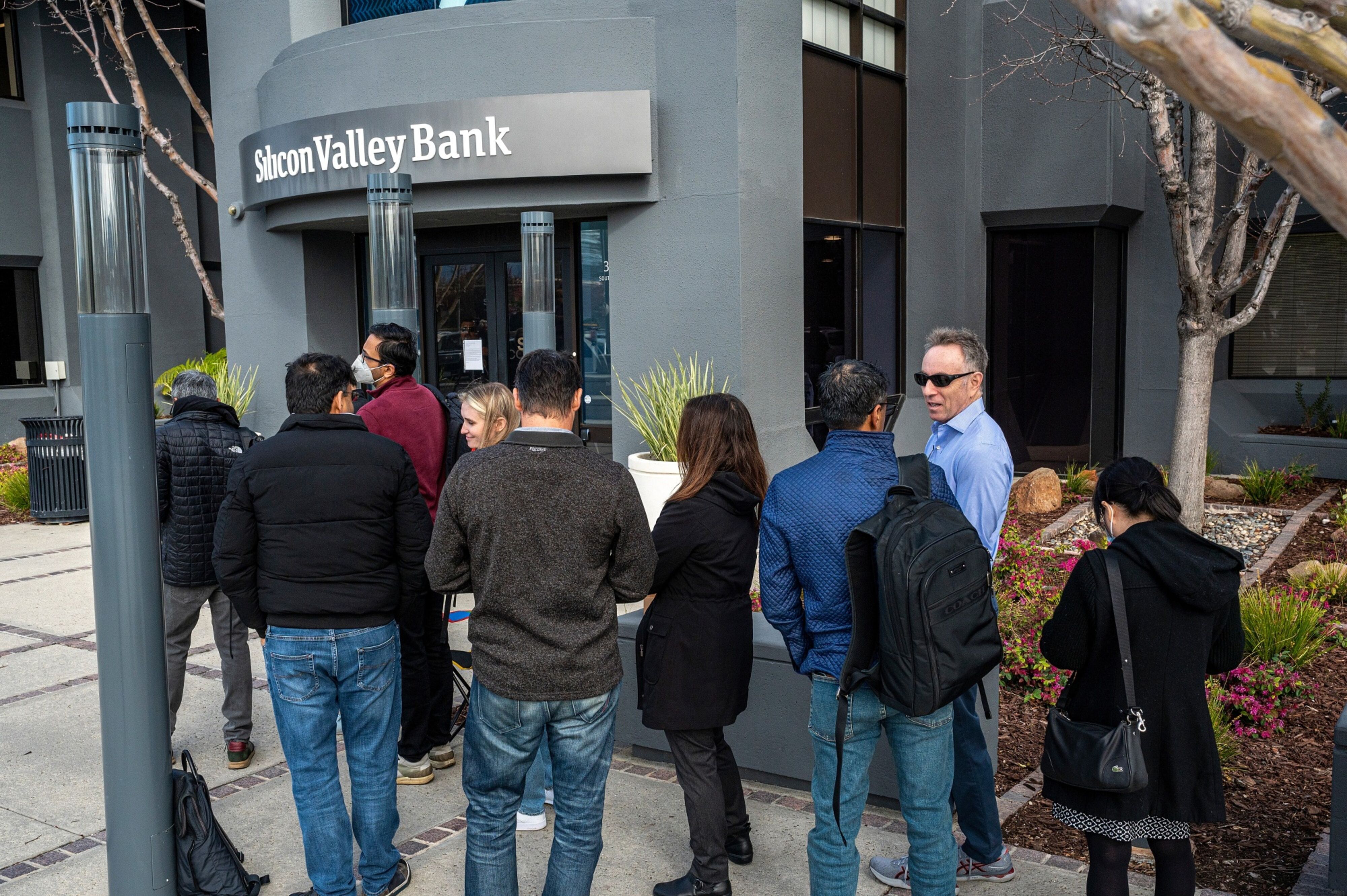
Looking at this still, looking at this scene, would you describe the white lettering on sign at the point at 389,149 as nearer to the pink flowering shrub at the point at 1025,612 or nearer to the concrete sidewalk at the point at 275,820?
the concrete sidewalk at the point at 275,820

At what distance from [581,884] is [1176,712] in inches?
74.5

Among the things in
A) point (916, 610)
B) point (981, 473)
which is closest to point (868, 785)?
point (916, 610)

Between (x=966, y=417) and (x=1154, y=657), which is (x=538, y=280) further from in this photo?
(x=1154, y=657)

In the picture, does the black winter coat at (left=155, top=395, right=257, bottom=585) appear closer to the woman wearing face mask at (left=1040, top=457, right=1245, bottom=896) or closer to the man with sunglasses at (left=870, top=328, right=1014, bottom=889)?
the man with sunglasses at (left=870, top=328, right=1014, bottom=889)

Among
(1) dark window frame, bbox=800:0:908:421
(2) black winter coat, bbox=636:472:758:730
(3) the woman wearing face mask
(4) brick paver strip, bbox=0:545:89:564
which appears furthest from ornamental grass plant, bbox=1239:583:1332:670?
(4) brick paver strip, bbox=0:545:89:564

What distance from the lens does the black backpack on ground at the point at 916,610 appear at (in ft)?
10.9

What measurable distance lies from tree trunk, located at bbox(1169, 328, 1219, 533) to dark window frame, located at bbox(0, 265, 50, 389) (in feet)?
55.9

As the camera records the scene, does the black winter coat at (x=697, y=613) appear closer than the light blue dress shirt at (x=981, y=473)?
Yes

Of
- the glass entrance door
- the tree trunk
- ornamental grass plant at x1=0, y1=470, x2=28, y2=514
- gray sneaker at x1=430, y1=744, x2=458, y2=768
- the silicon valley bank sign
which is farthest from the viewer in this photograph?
ornamental grass plant at x1=0, y1=470, x2=28, y2=514

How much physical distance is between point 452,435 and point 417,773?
1.65m

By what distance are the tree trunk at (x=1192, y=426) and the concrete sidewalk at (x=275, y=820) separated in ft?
19.8

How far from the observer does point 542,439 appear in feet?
11.6

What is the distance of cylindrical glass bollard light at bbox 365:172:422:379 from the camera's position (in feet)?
26.5

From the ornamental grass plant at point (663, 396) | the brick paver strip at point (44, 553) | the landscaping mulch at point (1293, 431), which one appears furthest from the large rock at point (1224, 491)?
the brick paver strip at point (44, 553)
